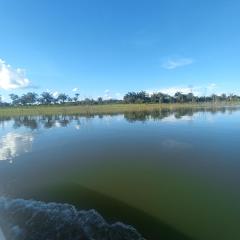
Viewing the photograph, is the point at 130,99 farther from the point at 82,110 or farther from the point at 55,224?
Answer: the point at 55,224

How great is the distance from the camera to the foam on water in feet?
21.5

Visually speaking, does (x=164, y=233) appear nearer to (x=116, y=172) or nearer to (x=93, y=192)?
(x=93, y=192)

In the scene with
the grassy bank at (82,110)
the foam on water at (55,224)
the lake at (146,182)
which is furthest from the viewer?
the grassy bank at (82,110)

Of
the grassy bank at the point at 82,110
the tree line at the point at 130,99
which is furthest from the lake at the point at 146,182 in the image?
the tree line at the point at 130,99

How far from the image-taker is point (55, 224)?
23.4 feet

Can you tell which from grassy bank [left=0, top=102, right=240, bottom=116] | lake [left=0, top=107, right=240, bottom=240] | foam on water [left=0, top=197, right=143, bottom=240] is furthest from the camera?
grassy bank [left=0, top=102, right=240, bottom=116]

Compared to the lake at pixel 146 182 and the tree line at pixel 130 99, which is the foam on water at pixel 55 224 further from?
the tree line at pixel 130 99

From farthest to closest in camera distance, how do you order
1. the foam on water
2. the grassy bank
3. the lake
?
the grassy bank
the lake
the foam on water

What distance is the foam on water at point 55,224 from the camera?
21.5 ft

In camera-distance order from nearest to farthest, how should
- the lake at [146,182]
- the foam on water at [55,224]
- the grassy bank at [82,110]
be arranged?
the foam on water at [55,224] < the lake at [146,182] < the grassy bank at [82,110]

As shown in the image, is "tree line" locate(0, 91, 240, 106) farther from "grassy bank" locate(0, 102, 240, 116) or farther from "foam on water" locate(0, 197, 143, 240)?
"foam on water" locate(0, 197, 143, 240)

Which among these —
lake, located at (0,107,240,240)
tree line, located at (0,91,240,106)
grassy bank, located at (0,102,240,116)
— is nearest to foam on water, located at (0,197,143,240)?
lake, located at (0,107,240,240)

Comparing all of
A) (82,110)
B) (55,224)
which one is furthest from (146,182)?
(82,110)

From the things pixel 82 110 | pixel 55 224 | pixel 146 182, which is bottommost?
pixel 82 110
